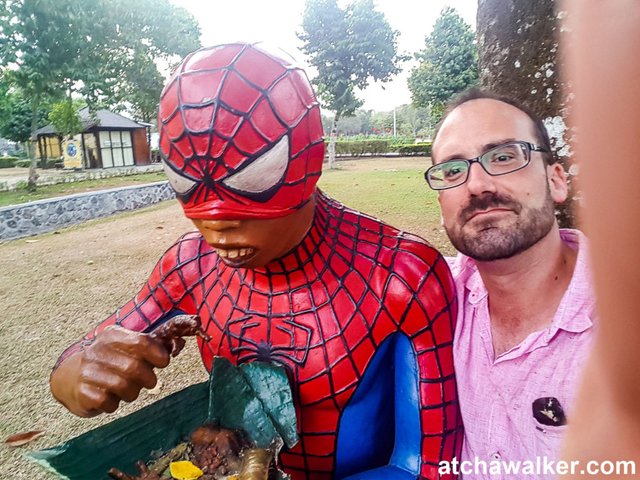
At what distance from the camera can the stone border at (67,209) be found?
8320 mm

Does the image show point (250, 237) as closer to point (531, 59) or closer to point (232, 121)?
point (232, 121)

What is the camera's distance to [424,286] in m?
1.28

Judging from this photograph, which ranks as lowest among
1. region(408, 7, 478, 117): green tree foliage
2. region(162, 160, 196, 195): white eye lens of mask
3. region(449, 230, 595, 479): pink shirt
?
region(449, 230, 595, 479): pink shirt

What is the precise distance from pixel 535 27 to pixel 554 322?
4.95 feet

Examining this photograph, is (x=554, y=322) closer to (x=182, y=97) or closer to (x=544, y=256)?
(x=544, y=256)

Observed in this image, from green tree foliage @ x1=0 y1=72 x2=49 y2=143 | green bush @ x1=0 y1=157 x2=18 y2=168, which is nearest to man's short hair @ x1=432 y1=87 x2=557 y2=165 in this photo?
green tree foliage @ x1=0 y1=72 x2=49 y2=143

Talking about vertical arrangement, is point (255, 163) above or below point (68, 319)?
above

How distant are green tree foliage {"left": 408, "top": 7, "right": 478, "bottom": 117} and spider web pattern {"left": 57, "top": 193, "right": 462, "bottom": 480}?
20432 mm

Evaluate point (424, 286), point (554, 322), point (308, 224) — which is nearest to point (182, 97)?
point (308, 224)

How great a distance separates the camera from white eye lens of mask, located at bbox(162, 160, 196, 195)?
3.52ft

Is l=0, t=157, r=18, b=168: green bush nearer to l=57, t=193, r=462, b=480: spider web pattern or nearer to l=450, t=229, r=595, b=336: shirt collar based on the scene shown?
l=57, t=193, r=462, b=480: spider web pattern

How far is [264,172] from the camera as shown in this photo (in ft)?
3.45

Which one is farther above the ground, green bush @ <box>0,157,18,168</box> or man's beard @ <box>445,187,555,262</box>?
green bush @ <box>0,157,18,168</box>

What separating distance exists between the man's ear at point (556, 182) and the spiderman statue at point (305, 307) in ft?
1.24
